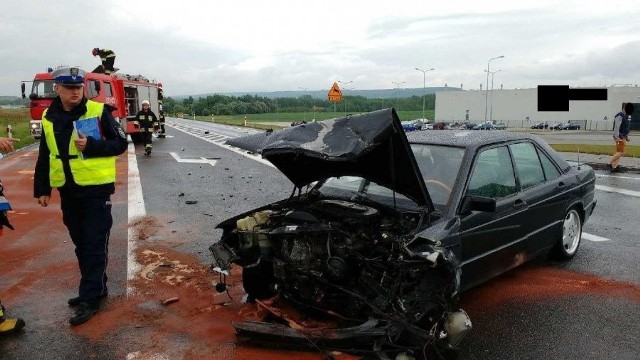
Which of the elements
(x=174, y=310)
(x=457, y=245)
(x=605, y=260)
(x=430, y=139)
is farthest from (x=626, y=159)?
(x=174, y=310)

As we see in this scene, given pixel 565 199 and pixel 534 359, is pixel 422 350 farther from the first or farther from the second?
pixel 565 199

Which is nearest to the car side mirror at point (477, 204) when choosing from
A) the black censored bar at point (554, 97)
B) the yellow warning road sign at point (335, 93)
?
the black censored bar at point (554, 97)

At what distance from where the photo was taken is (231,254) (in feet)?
13.5

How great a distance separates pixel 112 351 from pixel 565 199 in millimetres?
4543

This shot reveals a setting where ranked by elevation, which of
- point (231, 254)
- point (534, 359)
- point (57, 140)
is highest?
point (57, 140)

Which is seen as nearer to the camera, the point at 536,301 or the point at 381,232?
the point at 381,232

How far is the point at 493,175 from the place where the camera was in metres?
4.65

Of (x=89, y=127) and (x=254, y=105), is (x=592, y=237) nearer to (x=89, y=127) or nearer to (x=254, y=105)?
(x=89, y=127)

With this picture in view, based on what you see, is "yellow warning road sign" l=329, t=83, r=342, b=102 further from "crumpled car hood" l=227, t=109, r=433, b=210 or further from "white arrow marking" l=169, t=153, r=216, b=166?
"crumpled car hood" l=227, t=109, r=433, b=210

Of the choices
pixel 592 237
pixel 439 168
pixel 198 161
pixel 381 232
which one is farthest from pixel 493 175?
pixel 198 161

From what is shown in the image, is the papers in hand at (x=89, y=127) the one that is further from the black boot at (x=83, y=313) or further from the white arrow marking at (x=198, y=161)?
the white arrow marking at (x=198, y=161)

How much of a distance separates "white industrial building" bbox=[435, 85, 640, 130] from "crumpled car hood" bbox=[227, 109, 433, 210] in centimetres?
6051

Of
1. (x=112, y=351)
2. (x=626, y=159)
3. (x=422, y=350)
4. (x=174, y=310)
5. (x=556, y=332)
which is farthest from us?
(x=626, y=159)

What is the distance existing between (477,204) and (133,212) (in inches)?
236
